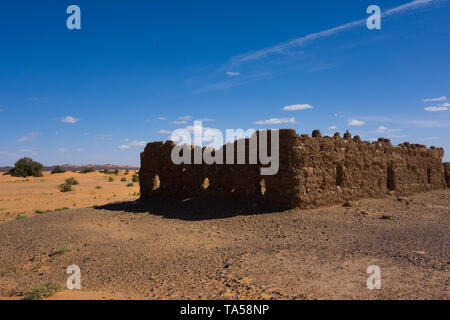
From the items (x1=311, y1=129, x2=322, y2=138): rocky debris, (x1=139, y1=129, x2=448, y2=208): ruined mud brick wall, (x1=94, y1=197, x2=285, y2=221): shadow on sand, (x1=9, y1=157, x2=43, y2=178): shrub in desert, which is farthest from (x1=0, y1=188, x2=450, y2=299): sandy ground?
(x1=9, y1=157, x2=43, y2=178): shrub in desert

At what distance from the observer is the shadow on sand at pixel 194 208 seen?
36.1ft

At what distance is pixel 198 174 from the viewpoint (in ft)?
45.0

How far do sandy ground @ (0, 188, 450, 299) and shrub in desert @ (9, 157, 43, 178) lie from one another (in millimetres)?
35445

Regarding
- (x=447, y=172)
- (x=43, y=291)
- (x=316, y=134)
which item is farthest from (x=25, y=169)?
(x=447, y=172)

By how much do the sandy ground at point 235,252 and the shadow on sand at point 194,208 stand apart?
0.26ft

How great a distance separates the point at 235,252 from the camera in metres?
7.04

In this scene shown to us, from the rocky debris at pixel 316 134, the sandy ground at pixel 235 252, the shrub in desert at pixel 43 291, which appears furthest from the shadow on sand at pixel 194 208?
the shrub in desert at pixel 43 291

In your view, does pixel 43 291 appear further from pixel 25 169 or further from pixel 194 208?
pixel 25 169

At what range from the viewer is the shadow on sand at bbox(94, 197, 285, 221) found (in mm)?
10992

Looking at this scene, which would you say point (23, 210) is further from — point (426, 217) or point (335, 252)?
point (426, 217)

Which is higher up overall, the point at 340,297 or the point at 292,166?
the point at 292,166

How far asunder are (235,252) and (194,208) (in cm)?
531
